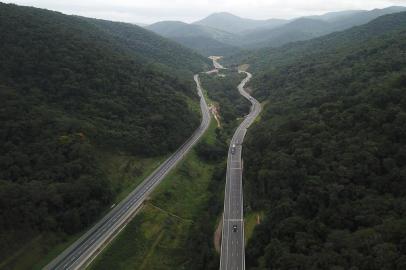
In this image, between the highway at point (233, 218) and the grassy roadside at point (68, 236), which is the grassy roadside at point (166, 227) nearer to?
the highway at point (233, 218)

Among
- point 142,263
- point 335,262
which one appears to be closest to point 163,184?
point 142,263

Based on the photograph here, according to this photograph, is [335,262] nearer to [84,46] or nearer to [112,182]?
[112,182]

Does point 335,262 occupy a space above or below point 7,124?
below

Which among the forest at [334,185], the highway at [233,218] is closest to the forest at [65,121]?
the highway at [233,218]

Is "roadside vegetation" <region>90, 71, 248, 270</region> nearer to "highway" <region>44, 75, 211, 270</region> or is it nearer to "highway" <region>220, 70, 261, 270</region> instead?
"highway" <region>44, 75, 211, 270</region>

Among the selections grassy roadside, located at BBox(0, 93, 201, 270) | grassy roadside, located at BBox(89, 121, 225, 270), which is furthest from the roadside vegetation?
grassy roadside, located at BBox(0, 93, 201, 270)

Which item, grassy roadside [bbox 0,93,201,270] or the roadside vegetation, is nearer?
grassy roadside [bbox 0,93,201,270]

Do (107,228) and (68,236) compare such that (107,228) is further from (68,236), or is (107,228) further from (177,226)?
(177,226)
